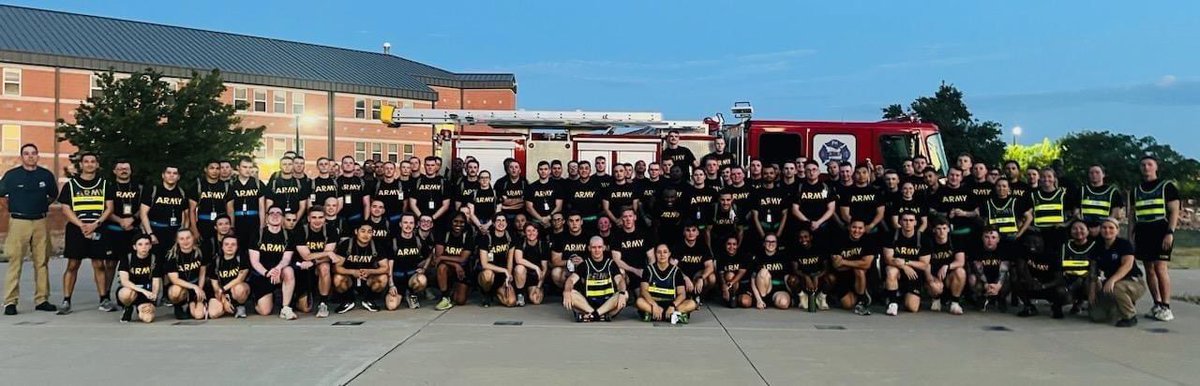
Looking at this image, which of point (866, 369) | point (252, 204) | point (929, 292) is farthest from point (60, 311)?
point (929, 292)

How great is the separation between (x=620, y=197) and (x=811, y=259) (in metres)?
2.40

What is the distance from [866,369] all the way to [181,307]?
6963mm

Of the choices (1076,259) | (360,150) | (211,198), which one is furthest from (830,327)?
(360,150)

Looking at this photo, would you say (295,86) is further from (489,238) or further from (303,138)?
(489,238)

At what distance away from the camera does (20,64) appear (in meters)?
40.8

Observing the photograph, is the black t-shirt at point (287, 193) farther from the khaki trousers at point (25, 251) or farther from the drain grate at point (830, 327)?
the drain grate at point (830, 327)

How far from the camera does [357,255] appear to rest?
961 centimetres

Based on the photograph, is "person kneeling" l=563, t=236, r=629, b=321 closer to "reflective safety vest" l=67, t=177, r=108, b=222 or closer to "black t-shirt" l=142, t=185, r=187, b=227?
"black t-shirt" l=142, t=185, r=187, b=227

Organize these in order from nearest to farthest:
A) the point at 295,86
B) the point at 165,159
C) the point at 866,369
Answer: the point at 866,369, the point at 165,159, the point at 295,86

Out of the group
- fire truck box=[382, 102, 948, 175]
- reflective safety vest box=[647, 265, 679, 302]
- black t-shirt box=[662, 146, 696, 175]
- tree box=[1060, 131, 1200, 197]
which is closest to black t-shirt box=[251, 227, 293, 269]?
fire truck box=[382, 102, 948, 175]

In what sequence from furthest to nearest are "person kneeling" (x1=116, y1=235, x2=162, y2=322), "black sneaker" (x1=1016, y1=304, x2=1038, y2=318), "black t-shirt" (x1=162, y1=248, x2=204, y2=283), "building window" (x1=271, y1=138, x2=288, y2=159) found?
"building window" (x1=271, y1=138, x2=288, y2=159) → "black sneaker" (x1=1016, y1=304, x2=1038, y2=318) → "black t-shirt" (x1=162, y1=248, x2=204, y2=283) → "person kneeling" (x1=116, y1=235, x2=162, y2=322)

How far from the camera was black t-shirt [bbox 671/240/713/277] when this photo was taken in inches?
386

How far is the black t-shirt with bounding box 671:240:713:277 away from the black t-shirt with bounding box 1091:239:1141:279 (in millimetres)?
4114

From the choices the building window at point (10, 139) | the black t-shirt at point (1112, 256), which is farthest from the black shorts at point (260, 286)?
the building window at point (10, 139)
